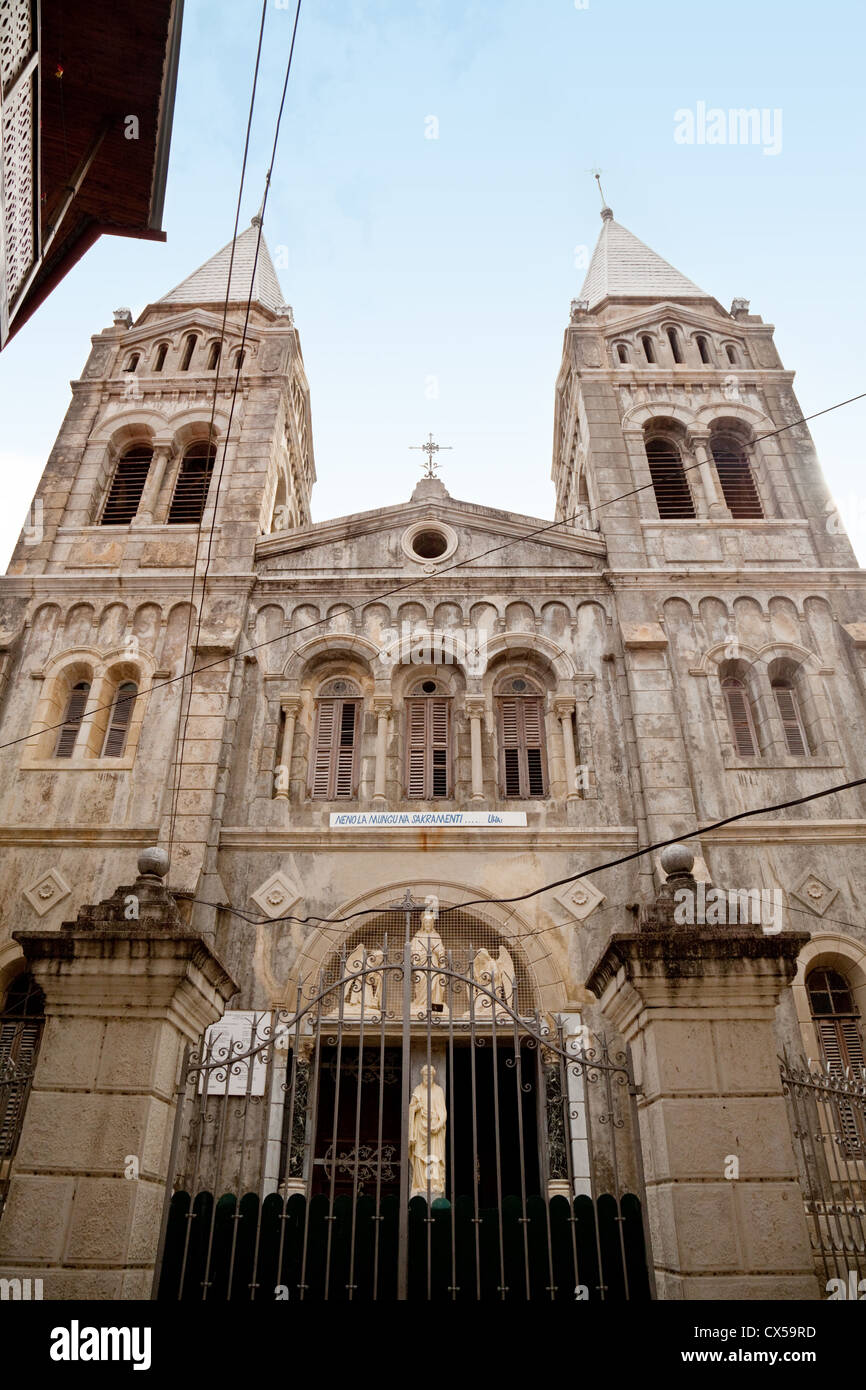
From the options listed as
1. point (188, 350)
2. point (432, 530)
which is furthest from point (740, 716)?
point (188, 350)

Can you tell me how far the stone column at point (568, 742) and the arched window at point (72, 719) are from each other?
8.46 metres

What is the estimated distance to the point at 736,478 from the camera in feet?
63.0

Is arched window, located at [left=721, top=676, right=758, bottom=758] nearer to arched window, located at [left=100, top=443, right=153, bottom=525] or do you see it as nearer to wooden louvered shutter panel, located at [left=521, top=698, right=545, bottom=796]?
wooden louvered shutter panel, located at [left=521, top=698, right=545, bottom=796]

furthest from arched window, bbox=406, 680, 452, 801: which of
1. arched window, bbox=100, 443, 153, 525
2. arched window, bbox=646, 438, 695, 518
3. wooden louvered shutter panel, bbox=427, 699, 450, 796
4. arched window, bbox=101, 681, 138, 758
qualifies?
arched window, bbox=100, 443, 153, 525

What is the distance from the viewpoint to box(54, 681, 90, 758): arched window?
15.3 metres

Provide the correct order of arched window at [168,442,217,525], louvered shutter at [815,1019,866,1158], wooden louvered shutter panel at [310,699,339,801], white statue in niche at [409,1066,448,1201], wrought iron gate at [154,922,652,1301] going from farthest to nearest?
arched window at [168,442,217,525] → wooden louvered shutter panel at [310,699,339,801] → louvered shutter at [815,1019,866,1158] → white statue in niche at [409,1066,448,1201] → wrought iron gate at [154,922,652,1301]

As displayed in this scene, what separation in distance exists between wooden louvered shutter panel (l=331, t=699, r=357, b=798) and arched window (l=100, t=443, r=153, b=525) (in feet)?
22.5

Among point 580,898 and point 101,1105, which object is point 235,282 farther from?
point 101,1105

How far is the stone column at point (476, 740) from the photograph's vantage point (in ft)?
48.3

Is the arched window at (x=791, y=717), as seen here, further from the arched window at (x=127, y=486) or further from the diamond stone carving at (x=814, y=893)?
the arched window at (x=127, y=486)

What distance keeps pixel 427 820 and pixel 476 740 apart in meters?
1.80

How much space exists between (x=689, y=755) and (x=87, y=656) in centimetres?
1090

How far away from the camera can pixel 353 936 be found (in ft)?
44.3
